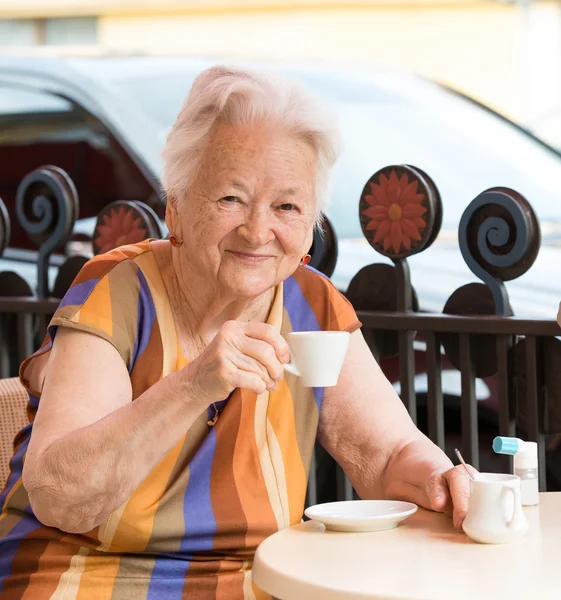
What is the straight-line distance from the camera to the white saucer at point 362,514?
61.7 inches

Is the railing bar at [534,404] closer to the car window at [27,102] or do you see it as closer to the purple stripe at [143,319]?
the purple stripe at [143,319]

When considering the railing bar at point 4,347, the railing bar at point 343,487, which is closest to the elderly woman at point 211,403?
the railing bar at point 343,487

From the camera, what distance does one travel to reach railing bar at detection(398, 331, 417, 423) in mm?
2438

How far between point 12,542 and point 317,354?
2.34 feet

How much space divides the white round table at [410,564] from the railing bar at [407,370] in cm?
81

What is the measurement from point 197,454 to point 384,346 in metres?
0.79

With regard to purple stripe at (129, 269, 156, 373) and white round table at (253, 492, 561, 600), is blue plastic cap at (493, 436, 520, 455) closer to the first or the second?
white round table at (253, 492, 561, 600)

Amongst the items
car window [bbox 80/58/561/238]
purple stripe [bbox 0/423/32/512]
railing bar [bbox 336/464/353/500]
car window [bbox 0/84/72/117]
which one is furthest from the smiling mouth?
car window [bbox 0/84/72/117]

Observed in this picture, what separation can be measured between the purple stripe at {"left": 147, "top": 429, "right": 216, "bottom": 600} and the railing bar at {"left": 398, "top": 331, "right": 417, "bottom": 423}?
701mm

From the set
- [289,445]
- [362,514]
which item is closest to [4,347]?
[289,445]

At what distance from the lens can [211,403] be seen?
168cm

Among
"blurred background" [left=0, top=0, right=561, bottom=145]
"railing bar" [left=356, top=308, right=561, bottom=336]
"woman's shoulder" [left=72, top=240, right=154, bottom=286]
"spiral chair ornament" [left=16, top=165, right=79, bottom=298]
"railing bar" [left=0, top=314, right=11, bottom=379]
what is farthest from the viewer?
"blurred background" [left=0, top=0, right=561, bottom=145]

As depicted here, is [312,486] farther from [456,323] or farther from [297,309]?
[297,309]

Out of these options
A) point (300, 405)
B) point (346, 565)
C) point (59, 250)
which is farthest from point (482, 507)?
point (59, 250)
